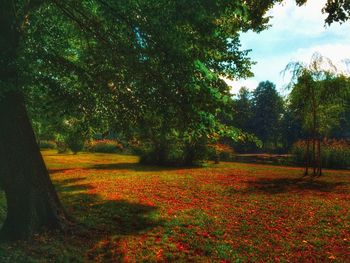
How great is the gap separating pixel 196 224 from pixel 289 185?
29.6 feet

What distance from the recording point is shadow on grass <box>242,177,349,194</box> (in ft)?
52.7

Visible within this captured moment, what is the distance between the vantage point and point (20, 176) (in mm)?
7922

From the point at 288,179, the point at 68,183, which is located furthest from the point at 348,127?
the point at 68,183

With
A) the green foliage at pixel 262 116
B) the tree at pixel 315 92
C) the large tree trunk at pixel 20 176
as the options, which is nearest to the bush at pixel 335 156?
the tree at pixel 315 92

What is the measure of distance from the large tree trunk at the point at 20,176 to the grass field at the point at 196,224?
1.50 feet

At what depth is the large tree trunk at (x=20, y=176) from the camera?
7766 mm

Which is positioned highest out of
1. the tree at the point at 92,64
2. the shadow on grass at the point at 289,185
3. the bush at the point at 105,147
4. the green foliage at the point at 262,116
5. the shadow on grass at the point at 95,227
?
the green foliage at the point at 262,116

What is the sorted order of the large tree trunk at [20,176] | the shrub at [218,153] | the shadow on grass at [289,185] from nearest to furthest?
the large tree trunk at [20,176] → the shadow on grass at [289,185] → the shrub at [218,153]

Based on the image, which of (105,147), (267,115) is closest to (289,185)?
(105,147)

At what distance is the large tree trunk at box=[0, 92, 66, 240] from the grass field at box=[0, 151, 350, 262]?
1.50 ft

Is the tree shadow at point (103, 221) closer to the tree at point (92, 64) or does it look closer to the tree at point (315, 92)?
the tree at point (92, 64)

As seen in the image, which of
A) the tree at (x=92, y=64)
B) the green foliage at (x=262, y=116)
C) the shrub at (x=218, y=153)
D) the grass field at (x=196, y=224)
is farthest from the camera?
the green foliage at (x=262, y=116)

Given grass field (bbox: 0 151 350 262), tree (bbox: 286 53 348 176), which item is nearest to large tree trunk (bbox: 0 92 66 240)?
grass field (bbox: 0 151 350 262)

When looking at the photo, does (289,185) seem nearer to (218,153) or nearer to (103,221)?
(103,221)
